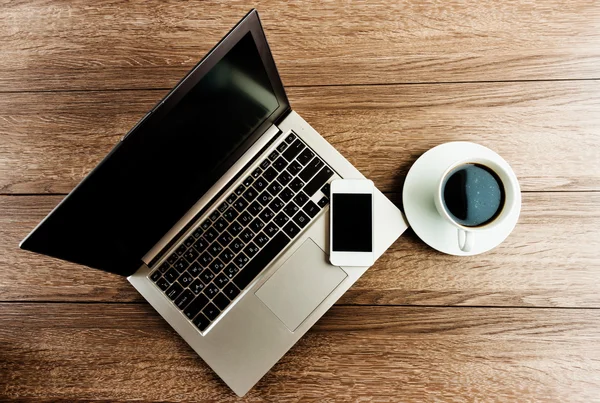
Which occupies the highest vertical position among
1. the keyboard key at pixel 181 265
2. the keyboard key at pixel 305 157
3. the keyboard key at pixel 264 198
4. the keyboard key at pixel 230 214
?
the keyboard key at pixel 305 157

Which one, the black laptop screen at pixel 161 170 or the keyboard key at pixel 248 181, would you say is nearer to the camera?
the black laptop screen at pixel 161 170

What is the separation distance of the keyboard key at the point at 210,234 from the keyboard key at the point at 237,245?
0.10 ft

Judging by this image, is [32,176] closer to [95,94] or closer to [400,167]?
[95,94]

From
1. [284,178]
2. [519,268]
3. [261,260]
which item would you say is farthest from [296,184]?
[519,268]

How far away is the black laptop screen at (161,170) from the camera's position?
1.54ft

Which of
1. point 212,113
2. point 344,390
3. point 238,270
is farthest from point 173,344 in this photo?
point 212,113

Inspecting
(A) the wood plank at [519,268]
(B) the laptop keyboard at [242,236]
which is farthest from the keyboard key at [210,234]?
(A) the wood plank at [519,268]

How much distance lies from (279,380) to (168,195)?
339 mm

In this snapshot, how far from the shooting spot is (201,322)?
0.67 m

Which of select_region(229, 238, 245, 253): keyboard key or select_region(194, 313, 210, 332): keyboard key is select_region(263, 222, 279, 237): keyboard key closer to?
select_region(229, 238, 245, 253): keyboard key

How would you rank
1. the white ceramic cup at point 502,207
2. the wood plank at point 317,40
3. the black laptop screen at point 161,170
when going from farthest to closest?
the wood plank at point 317,40, the white ceramic cup at point 502,207, the black laptop screen at point 161,170

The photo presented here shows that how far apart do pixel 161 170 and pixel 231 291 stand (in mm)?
221

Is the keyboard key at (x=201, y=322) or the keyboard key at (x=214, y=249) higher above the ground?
the keyboard key at (x=214, y=249)

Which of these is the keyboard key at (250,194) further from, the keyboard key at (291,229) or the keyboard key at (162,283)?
the keyboard key at (162,283)
